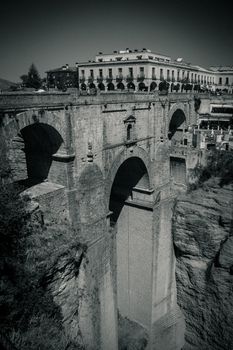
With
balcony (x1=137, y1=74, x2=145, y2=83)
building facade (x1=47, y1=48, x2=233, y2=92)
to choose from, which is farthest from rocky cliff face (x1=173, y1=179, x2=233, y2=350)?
balcony (x1=137, y1=74, x2=145, y2=83)

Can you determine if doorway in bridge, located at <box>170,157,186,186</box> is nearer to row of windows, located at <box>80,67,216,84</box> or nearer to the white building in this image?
the white building

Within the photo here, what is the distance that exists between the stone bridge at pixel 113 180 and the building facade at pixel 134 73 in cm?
1654

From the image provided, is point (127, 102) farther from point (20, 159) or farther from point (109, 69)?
point (109, 69)

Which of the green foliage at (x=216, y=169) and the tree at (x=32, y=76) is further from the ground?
the tree at (x=32, y=76)

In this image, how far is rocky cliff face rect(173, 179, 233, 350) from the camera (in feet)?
51.4

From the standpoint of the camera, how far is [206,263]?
16.8m

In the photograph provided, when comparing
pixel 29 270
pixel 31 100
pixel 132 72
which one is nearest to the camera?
pixel 29 270

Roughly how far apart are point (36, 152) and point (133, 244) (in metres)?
8.84

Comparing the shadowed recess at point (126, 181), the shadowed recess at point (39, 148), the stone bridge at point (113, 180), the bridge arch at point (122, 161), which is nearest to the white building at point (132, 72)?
the stone bridge at point (113, 180)

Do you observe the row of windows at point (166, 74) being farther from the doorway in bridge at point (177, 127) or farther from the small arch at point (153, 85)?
the doorway in bridge at point (177, 127)

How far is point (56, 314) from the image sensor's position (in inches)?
386

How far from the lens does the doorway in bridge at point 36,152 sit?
34.4 ft

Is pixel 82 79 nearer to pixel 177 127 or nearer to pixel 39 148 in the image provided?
pixel 177 127

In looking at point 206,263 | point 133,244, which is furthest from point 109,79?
point 206,263
